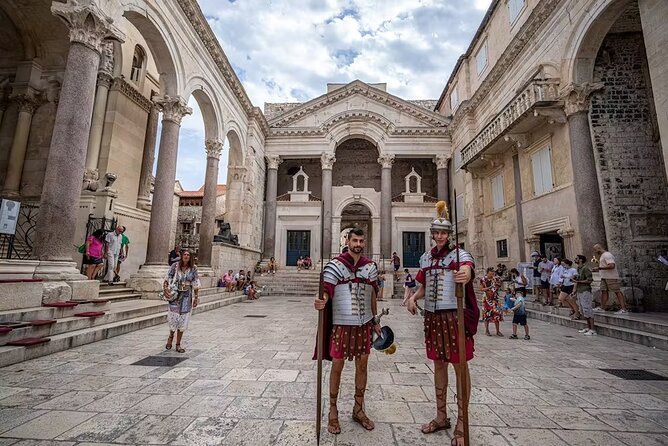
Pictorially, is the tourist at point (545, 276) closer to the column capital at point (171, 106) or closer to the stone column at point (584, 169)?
the stone column at point (584, 169)

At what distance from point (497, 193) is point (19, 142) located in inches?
812

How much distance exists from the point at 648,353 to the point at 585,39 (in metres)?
9.75

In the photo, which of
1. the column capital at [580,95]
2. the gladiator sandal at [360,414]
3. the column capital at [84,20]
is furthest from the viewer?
the column capital at [580,95]

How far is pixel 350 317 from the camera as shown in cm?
277

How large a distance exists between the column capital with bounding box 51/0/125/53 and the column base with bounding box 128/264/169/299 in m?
5.96

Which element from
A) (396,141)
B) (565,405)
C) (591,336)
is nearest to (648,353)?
(591,336)

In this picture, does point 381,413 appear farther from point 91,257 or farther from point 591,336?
Result: point 91,257

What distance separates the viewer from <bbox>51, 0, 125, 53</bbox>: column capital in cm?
654

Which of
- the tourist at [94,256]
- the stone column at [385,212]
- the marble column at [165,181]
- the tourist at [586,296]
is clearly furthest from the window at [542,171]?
the tourist at [94,256]

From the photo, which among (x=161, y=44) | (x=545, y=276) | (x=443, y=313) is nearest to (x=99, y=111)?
(x=161, y=44)

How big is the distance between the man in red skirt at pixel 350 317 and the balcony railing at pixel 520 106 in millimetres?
11179

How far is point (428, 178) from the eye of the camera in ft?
85.5

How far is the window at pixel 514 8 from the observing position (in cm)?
1409

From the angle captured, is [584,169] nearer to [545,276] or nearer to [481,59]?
[545,276]
